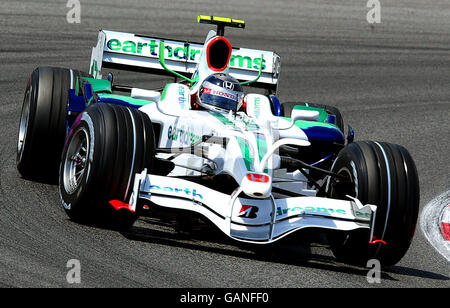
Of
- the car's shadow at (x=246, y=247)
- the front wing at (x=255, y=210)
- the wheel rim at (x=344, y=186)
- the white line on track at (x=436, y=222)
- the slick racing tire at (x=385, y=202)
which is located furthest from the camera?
the white line on track at (x=436, y=222)

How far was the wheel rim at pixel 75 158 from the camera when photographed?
7.89m

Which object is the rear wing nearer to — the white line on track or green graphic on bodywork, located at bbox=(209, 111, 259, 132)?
green graphic on bodywork, located at bbox=(209, 111, 259, 132)

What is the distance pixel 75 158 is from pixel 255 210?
1.80m

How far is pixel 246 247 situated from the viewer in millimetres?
7641

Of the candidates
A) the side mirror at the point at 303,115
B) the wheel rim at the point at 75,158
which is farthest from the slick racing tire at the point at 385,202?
the wheel rim at the point at 75,158

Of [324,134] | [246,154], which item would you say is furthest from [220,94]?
[246,154]

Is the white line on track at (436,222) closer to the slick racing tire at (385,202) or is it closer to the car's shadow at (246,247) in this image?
the car's shadow at (246,247)

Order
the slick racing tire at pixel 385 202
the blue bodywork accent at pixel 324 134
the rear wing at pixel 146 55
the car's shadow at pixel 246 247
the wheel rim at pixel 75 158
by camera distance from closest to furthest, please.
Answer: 1. the slick racing tire at pixel 385 202
2. the car's shadow at pixel 246 247
3. the wheel rim at pixel 75 158
4. the blue bodywork accent at pixel 324 134
5. the rear wing at pixel 146 55

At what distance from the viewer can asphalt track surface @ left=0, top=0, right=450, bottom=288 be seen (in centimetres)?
678

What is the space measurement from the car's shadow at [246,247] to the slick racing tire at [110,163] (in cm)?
34

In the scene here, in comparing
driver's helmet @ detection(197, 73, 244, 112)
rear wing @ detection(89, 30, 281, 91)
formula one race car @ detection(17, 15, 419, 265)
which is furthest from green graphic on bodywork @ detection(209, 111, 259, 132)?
rear wing @ detection(89, 30, 281, 91)

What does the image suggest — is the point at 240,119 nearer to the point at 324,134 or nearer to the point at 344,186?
the point at 324,134

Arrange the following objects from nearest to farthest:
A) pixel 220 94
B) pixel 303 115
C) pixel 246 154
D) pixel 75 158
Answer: pixel 246 154, pixel 75 158, pixel 220 94, pixel 303 115

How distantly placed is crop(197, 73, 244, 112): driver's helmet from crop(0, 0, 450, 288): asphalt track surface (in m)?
1.33
